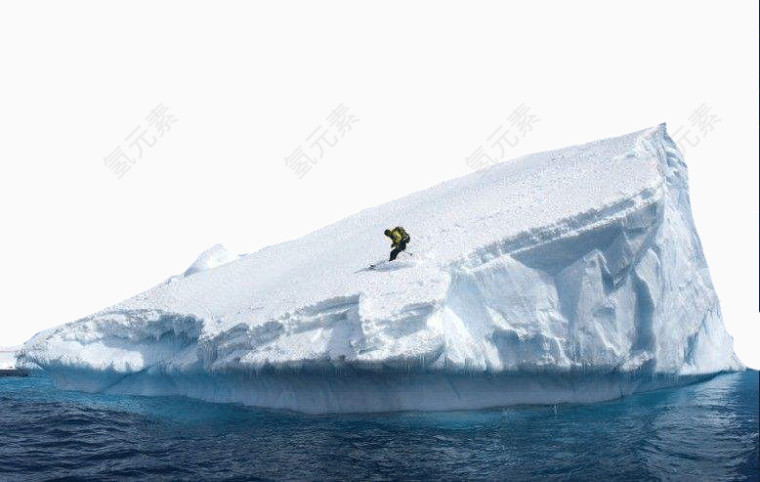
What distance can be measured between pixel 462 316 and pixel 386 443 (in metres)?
3.22

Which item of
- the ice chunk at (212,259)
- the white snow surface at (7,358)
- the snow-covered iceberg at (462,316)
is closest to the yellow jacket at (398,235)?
the snow-covered iceberg at (462,316)

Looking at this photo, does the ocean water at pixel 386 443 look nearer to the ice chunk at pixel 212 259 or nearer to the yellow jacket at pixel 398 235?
the yellow jacket at pixel 398 235

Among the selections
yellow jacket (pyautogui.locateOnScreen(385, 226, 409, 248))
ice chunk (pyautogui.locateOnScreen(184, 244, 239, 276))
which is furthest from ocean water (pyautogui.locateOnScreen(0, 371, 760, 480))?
ice chunk (pyautogui.locateOnScreen(184, 244, 239, 276))

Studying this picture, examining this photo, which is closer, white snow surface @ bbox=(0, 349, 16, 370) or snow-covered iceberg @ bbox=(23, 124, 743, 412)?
snow-covered iceberg @ bbox=(23, 124, 743, 412)

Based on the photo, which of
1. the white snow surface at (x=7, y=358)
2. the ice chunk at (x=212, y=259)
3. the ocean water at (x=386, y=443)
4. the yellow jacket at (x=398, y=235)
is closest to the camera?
the ocean water at (x=386, y=443)

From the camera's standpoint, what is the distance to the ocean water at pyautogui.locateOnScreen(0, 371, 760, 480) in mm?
7684

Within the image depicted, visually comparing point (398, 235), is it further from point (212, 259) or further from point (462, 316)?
point (212, 259)

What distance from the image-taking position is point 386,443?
877cm

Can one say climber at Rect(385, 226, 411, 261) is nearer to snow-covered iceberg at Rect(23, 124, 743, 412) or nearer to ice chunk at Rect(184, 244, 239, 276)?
snow-covered iceberg at Rect(23, 124, 743, 412)

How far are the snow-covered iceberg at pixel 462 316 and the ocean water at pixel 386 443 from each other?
0.63 m

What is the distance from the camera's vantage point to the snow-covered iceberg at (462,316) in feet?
33.6

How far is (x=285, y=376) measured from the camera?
35.1 ft

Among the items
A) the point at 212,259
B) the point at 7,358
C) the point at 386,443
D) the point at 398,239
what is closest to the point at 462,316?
the point at 398,239

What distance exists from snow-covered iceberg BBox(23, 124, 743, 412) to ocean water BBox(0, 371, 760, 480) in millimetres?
626
